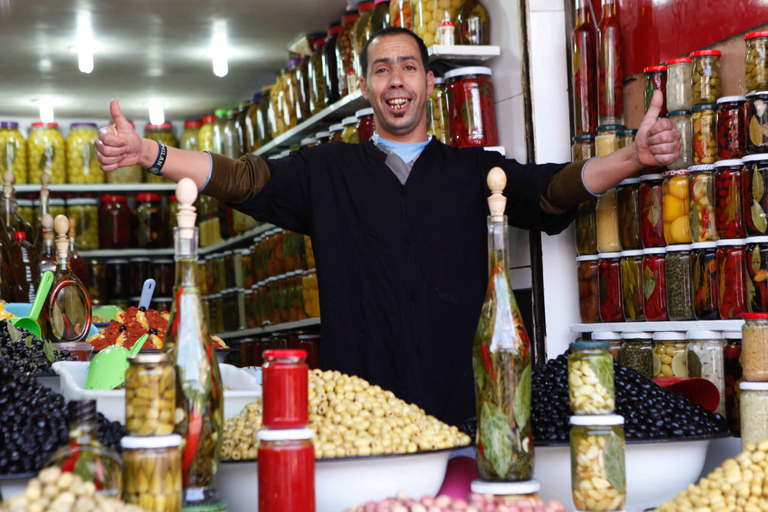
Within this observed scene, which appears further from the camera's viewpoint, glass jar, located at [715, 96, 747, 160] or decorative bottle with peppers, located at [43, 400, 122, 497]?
glass jar, located at [715, 96, 747, 160]

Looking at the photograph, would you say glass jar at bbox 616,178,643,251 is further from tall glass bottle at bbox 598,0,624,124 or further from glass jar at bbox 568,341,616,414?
glass jar at bbox 568,341,616,414

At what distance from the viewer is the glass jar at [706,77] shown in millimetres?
1925

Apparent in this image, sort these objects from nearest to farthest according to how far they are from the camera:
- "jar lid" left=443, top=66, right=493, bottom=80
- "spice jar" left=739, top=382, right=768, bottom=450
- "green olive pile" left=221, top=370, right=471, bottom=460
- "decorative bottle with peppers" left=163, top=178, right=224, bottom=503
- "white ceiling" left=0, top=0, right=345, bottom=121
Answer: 1. "decorative bottle with peppers" left=163, top=178, right=224, bottom=503
2. "green olive pile" left=221, top=370, right=471, bottom=460
3. "spice jar" left=739, top=382, right=768, bottom=450
4. "jar lid" left=443, top=66, right=493, bottom=80
5. "white ceiling" left=0, top=0, right=345, bottom=121

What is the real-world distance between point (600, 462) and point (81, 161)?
199 inches

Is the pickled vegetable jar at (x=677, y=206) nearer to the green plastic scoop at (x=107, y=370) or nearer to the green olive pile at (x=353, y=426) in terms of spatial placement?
the green olive pile at (x=353, y=426)

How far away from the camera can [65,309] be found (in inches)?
81.1

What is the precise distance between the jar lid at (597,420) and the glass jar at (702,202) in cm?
96

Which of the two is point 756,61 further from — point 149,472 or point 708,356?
point 149,472

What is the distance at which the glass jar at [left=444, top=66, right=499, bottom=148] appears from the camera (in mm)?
2662

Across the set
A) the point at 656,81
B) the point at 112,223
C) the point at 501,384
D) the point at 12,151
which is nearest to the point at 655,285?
the point at 656,81

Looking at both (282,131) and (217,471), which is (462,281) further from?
(282,131)

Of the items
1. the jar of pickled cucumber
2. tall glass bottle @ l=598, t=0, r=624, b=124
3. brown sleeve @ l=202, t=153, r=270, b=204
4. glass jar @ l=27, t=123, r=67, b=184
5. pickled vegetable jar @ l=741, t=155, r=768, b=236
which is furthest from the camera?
glass jar @ l=27, t=123, r=67, b=184

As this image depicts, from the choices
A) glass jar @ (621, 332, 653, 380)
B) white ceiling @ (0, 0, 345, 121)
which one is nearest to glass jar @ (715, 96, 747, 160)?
glass jar @ (621, 332, 653, 380)

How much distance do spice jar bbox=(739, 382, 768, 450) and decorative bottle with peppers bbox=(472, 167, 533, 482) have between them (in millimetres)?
502
